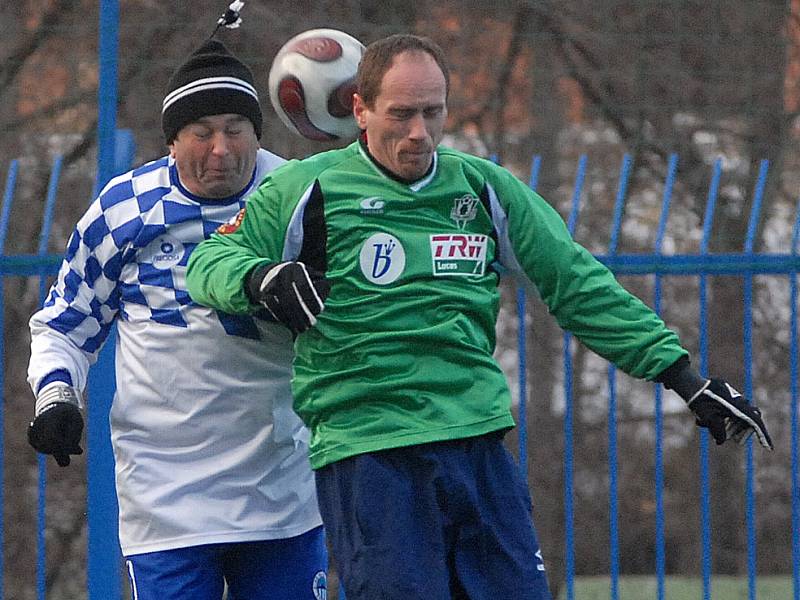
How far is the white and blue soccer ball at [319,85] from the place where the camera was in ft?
13.5

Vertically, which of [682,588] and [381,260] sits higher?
[381,260]

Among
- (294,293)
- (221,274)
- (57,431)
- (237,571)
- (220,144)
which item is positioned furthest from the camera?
(237,571)

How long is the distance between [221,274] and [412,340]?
1.36 feet

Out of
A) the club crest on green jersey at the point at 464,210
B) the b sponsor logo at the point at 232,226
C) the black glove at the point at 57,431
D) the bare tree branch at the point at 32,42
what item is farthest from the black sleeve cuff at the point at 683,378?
the bare tree branch at the point at 32,42

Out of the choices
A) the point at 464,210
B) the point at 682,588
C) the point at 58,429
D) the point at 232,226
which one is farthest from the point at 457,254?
the point at 682,588

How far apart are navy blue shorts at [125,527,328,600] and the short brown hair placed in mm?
1128

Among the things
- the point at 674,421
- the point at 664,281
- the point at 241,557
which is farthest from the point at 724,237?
the point at 241,557

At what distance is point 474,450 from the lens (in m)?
3.52

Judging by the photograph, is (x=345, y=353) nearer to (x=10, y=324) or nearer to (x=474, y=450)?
(x=474, y=450)

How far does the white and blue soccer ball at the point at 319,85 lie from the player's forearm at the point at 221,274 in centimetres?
66

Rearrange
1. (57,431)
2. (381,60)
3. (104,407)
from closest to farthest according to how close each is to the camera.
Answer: (381,60) → (57,431) → (104,407)

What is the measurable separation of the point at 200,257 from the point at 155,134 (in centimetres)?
464

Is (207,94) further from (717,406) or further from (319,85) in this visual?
(717,406)

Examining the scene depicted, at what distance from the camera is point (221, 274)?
3.41m
